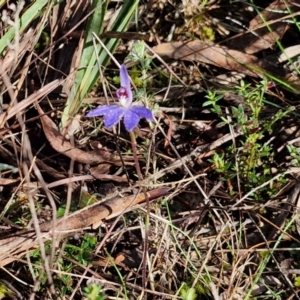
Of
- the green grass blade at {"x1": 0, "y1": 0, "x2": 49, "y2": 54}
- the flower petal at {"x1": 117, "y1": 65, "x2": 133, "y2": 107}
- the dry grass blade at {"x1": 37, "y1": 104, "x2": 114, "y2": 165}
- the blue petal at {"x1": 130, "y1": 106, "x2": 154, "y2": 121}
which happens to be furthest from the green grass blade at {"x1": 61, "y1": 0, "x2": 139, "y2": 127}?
the blue petal at {"x1": 130, "y1": 106, "x2": 154, "y2": 121}

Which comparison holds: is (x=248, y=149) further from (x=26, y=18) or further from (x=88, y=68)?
(x=26, y=18)

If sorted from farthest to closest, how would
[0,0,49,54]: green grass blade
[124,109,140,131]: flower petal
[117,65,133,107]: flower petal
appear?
[0,0,49,54]: green grass blade < [117,65,133,107]: flower petal < [124,109,140,131]: flower petal

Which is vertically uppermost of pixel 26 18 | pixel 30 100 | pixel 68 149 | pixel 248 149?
pixel 26 18

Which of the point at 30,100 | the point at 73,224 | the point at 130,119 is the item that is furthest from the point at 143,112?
the point at 30,100

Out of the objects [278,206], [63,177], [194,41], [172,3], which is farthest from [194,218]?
[172,3]

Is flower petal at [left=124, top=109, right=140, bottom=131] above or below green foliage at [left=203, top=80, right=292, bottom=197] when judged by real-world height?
above

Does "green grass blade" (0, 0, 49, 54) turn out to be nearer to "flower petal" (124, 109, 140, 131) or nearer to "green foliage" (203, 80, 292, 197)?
"flower petal" (124, 109, 140, 131)

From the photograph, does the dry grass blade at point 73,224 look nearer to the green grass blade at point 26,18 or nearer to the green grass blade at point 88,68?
the green grass blade at point 88,68

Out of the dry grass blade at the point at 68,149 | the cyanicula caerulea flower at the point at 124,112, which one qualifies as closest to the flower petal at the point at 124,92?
the cyanicula caerulea flower at the point at 124,112
